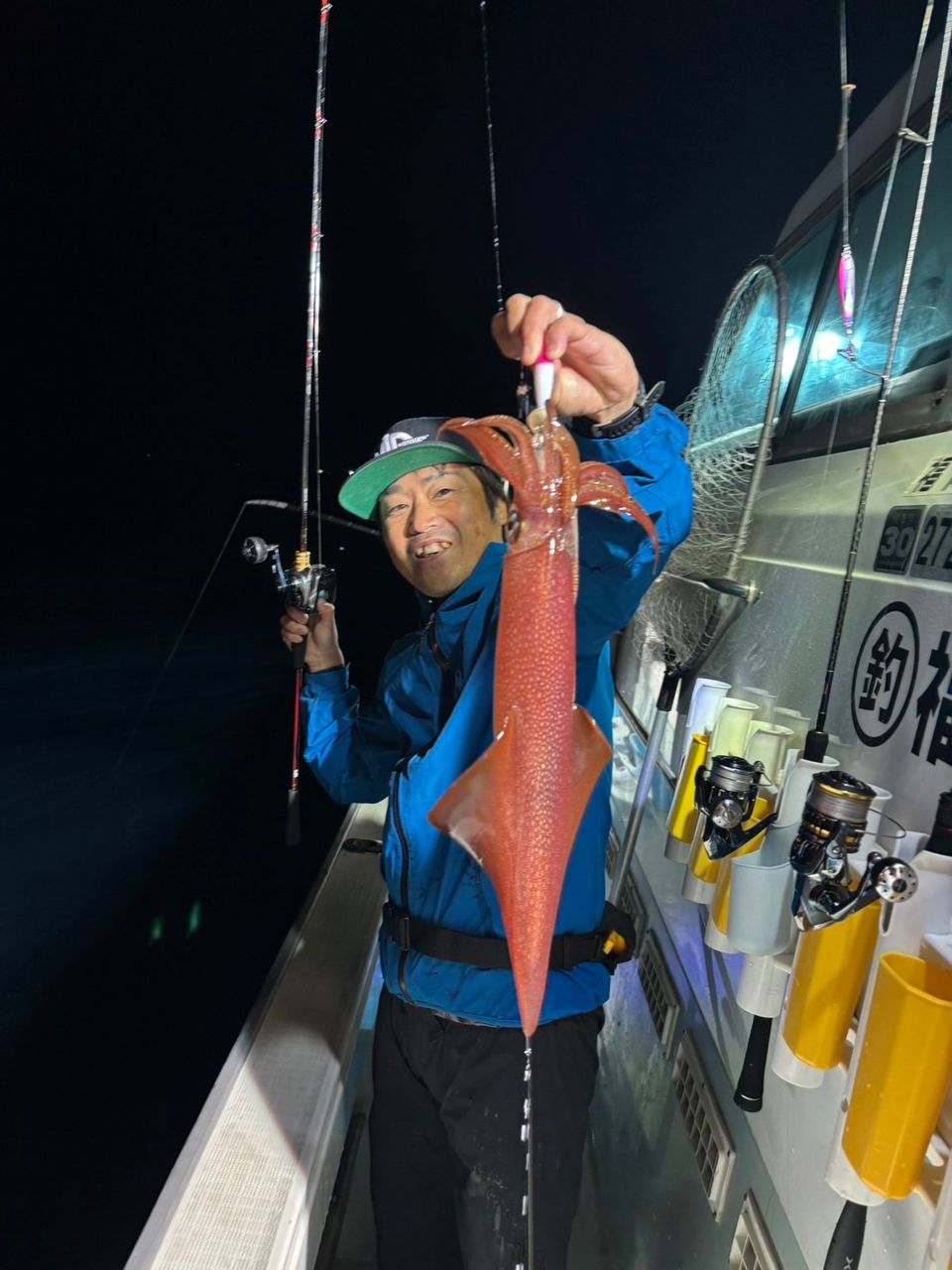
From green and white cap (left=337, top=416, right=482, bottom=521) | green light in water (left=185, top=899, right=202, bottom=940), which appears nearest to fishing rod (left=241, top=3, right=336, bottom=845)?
green and white cap (left=337, top=416, right=482, bottom=521)

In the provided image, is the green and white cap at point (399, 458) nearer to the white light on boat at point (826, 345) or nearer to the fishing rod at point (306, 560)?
the fishing rod at point (306, 560)

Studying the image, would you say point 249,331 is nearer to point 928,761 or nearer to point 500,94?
point 500,94

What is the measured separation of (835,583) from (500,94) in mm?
5309

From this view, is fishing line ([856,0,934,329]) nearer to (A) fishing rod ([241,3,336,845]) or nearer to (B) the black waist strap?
(A) fishing rod ([241,3,336,845])

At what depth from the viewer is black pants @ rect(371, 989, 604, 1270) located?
1736 millimetres

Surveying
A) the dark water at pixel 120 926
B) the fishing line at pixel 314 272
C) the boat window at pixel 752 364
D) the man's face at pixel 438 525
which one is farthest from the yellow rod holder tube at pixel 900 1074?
the dark water at pixel 120 926

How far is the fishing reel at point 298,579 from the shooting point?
7.64ft

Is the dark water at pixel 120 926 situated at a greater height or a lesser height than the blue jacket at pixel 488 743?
lesser

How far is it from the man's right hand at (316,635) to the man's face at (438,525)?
19.6 inches

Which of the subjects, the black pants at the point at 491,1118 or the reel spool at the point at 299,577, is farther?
the reel spool at the point at 299,577

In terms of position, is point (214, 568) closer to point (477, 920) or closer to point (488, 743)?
point (488, 743)

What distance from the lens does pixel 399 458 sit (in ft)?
7.05

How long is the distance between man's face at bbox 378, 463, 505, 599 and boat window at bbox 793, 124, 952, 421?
1.19 meters

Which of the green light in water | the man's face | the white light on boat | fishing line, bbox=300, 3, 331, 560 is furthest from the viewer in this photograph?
the green light in water
